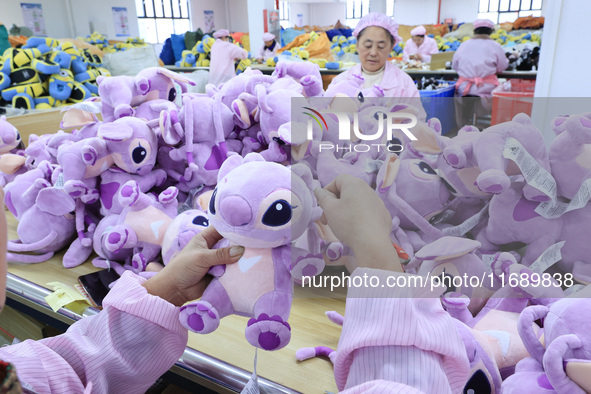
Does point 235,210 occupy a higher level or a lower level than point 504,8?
lower

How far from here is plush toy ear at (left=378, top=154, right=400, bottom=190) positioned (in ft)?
2.09

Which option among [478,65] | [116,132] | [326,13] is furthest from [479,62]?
[326,13]

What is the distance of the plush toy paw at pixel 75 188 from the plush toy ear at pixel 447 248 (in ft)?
3.31

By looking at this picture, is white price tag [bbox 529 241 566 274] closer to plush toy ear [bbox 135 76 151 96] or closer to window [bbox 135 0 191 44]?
plush toy ear [bbox 135 76 151 96]

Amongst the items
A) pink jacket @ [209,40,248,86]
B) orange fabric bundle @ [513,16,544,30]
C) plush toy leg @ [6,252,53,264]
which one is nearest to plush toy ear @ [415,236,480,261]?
plush toy leg @ [6,252,53,264]

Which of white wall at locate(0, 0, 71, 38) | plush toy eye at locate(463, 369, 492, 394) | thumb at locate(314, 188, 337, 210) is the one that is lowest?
plush toy eye at locate(463, 369, 492, 394)

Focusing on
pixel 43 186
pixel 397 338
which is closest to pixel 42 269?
pixel 43 186

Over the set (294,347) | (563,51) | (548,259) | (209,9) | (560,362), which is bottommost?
(294,347)

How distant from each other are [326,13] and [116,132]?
17555 millimetres

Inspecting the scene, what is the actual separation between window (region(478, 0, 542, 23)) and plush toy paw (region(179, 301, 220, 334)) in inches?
596

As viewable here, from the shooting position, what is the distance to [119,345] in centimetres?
67

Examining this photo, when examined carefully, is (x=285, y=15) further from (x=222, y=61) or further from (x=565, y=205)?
(x=565, y=205)

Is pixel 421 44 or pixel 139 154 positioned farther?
pixel 421 44

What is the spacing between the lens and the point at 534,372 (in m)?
0.63
